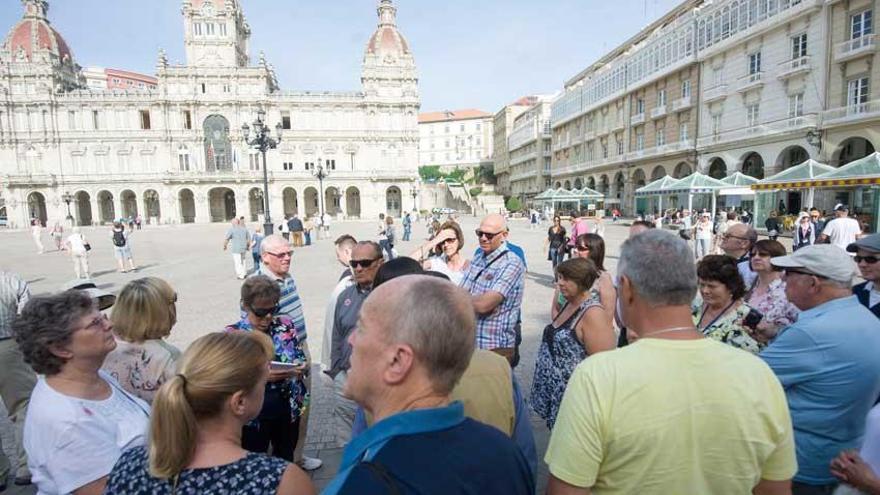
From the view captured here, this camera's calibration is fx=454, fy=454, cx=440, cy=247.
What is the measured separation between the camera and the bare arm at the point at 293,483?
4.55 ft

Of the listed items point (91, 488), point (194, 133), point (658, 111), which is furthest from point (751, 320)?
point (194, 133)

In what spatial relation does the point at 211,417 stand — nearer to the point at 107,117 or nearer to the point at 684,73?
the point at 684,73

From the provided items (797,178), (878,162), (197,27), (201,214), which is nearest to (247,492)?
(878,162)

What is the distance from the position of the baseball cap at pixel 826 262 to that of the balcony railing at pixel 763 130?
91.3 ft

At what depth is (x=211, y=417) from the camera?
4.80 ft

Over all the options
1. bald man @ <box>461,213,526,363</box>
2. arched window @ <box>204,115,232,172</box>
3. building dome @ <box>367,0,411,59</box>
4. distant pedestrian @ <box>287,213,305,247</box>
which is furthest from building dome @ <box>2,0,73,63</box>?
bald man @ <box>461,213,526,363</box>

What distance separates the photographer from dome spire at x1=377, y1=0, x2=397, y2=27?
179ft

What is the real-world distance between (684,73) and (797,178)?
19773 mm

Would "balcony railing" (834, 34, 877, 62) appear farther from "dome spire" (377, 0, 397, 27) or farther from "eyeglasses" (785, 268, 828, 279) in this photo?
"dome spire" (377, 0, 397, 27)

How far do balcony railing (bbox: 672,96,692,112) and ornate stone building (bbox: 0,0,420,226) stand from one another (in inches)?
1145

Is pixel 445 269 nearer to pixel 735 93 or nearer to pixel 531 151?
pixel 735 93

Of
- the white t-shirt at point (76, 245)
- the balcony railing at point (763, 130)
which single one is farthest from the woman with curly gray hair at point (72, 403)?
the balcony railing at point (763, 130)

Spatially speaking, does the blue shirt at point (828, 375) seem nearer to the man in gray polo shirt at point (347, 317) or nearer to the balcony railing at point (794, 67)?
the man in gray polo shirt at point (347, 317)

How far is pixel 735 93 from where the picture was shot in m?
28.6
